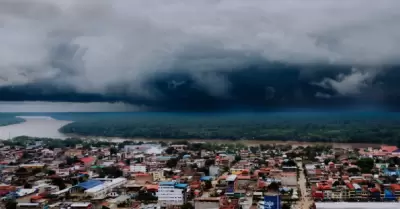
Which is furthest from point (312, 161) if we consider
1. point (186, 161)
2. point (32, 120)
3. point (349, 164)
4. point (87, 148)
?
point (32, 120)

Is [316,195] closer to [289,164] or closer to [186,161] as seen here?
[289,164]

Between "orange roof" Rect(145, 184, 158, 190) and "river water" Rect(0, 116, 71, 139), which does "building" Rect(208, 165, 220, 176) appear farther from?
"river water" Rect(0, 116, 71, 139)

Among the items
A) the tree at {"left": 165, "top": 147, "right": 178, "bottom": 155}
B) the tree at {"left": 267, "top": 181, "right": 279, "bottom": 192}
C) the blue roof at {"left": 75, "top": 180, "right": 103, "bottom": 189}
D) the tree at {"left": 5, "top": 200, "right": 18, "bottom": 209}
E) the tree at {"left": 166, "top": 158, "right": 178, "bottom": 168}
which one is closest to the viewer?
the tree at {"left": 5, "top": 200, "right": 18, "bottom": 209}

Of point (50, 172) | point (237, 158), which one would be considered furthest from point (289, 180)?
point (50, 172)

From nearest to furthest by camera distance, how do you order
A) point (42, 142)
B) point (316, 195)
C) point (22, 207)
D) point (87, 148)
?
point (22, 207) < point (316, 195) < point (87, 148) < point (42, 142)

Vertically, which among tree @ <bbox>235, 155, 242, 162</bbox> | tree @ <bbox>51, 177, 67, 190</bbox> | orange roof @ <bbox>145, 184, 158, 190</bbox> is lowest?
tree @ <bbox>51, 177, 67, 190</bbox>

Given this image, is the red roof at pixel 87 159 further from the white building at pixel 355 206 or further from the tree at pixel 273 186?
the white building at pixel 355 206

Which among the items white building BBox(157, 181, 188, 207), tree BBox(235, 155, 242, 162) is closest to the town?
white building BBox(157, 181, 188, 207)

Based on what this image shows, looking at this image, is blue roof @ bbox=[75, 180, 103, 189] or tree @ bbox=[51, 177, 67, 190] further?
tree @ bbox=[51, 177, 67, 190]

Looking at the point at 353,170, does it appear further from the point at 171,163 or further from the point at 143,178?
the point at 143,178
